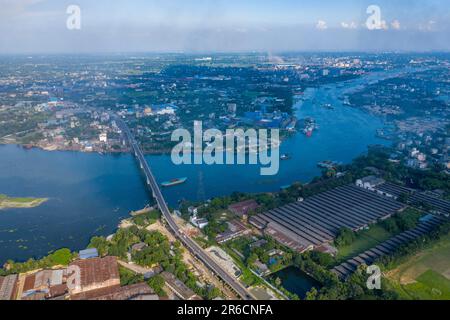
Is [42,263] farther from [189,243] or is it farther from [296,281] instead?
[296,281]

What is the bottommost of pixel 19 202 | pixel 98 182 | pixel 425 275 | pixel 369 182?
pixel 425 275

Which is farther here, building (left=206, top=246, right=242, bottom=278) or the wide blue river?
the wide blue river

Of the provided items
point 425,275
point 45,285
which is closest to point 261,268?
point 425,275

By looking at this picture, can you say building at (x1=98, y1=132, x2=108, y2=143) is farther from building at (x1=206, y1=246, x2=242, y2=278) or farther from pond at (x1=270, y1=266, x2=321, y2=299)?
pond at (x1=270, y1=266, x2=321, y2=299)

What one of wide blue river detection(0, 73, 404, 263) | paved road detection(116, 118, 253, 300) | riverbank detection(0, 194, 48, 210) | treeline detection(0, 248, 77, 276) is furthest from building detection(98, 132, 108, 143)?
treeline detection(0, 248, 77, 276)

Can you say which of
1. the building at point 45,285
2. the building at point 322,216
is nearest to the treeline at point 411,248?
the building at point 322,216

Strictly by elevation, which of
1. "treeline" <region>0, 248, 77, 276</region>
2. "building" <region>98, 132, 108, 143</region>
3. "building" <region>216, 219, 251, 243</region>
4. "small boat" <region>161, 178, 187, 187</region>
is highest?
"building" <region>98, 132, 108, 143</region>
